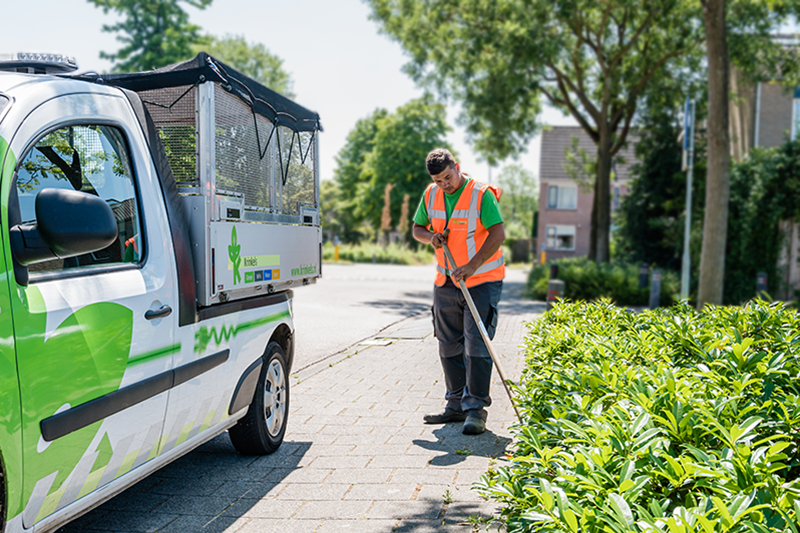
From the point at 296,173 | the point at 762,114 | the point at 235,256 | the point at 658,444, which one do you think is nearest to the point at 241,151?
the point at 235,256

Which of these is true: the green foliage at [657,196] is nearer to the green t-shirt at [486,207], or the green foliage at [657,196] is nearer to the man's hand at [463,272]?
the green t-shirt at [486,207]

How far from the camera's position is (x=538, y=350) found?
4309 millimetres

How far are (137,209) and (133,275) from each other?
0.34 m

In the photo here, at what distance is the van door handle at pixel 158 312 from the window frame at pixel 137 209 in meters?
0.20

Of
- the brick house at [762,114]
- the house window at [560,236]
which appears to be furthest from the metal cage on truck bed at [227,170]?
the house window at [560,236]

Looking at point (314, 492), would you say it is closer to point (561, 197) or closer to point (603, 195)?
point (603, 195)

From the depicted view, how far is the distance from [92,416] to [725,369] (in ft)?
8.73

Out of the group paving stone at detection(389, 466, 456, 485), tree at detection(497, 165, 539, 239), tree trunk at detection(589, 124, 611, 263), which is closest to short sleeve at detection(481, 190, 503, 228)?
paving stone at detection(389, 466, 456, 485)

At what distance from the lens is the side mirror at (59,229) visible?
7.97 feet

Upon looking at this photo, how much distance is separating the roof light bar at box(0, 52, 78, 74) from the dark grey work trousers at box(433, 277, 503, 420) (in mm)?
2979

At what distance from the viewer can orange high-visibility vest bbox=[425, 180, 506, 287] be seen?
5.27 m

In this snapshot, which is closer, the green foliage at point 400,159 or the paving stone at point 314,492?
the paving stone at point 314,492

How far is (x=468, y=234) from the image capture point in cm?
529

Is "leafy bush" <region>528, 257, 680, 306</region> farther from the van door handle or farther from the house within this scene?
the house
